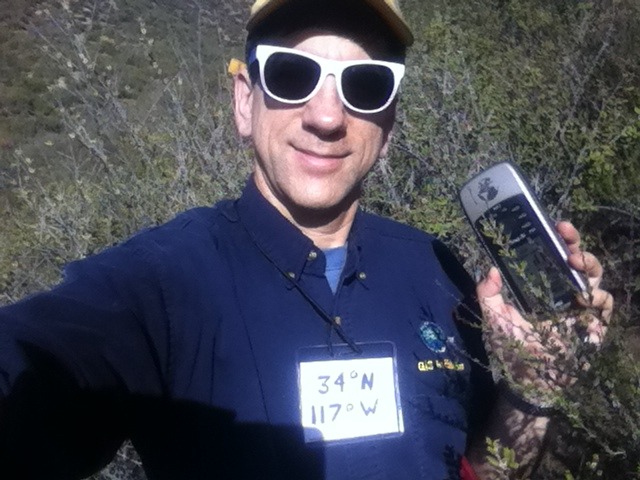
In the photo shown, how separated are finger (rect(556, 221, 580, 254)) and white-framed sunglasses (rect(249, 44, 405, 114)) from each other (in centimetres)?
47

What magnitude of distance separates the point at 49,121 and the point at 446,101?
14.1 meters

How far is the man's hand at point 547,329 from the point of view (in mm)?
1406

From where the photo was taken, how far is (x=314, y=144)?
1665mm

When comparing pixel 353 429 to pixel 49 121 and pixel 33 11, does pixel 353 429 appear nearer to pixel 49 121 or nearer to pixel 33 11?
pixel 49 121

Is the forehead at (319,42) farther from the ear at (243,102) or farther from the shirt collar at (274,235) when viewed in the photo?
the shirt collar at (274,235)

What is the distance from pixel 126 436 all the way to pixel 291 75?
79cm

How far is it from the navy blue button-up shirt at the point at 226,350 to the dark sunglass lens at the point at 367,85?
0.89 ft

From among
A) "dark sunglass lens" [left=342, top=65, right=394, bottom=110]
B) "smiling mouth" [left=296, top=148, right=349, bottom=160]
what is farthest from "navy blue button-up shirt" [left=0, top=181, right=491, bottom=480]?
"dark sunglass lens" [left=342, top=65, right=394, bottom=110]

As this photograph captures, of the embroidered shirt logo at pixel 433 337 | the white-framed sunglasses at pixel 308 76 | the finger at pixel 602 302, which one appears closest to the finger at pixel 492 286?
the embroidered shirt logo at pixel 433 337

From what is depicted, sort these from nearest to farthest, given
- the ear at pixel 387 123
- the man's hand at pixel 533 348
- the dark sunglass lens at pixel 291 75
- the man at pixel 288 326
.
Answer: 1. the man at pixel 288 326
2. the man's hand at pixel 533 348
3. the dark sunglass lens at pixel 291 75
4. the ear at pixel 387 123

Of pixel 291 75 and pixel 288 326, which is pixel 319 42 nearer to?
pixel 291 75

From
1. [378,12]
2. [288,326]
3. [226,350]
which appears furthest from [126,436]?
[378,12]

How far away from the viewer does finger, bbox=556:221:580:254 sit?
5.20 feet

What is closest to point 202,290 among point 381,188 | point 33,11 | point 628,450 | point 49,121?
point 628,450
